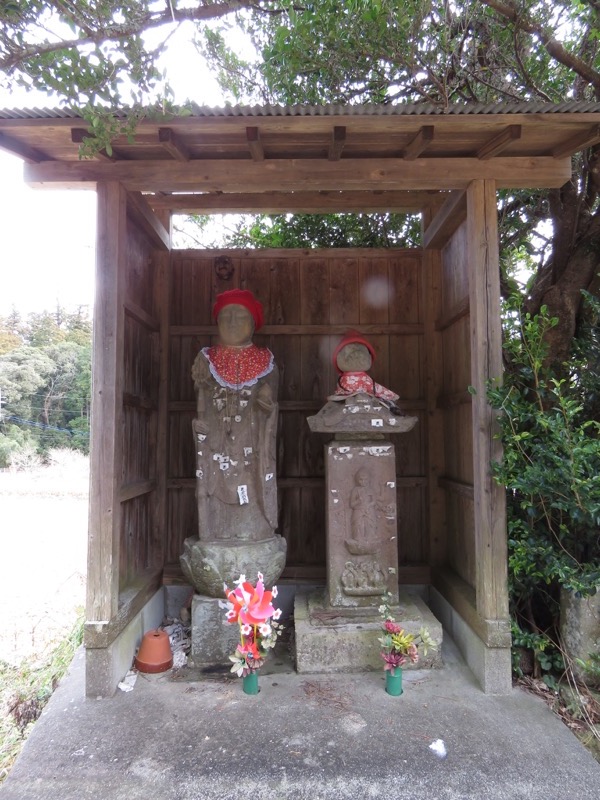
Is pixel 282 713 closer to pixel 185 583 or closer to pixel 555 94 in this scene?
pixel 185 583

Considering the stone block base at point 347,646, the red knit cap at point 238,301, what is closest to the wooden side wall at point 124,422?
the red knit cap at point 238,301

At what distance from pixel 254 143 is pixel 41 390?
16358 mm

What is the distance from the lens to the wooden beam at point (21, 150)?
277cm

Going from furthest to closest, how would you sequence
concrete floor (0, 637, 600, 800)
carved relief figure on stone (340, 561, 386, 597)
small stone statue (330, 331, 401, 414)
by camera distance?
1. small stone statue (330, 331, 401, 414)
2. carved relief figure on stone (340, 561, 386, 597)
3. concrete floor (0, 637, 600, 800)

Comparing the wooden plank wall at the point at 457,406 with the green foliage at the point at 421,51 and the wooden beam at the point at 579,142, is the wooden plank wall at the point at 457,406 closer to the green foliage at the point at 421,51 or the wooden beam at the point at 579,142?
the wooden beam at the point at 579,142

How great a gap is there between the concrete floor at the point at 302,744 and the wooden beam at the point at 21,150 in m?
3.11

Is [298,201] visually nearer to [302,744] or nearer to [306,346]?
[306,346]

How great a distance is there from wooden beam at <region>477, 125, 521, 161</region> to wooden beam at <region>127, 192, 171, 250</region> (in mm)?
2205

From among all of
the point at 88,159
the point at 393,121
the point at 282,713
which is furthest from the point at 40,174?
the point at 282,713

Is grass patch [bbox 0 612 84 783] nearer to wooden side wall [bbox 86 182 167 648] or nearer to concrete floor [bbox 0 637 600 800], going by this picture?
concrete floor [bbox 0 637 600 800]

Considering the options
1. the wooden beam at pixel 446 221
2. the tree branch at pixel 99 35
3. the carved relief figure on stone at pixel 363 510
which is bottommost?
the carved relief figure on stone at pixel 363 510

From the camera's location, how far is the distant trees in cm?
1545

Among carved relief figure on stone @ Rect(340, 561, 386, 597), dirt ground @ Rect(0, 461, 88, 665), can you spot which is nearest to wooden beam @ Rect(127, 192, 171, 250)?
carved relief figure on stone @ Rect(340, 561, 386, 597)

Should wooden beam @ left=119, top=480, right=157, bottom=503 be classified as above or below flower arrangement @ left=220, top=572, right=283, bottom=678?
above
